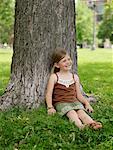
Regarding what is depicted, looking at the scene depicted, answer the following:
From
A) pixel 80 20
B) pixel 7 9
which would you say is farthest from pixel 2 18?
pixel 80 20

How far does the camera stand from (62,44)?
21.9ft

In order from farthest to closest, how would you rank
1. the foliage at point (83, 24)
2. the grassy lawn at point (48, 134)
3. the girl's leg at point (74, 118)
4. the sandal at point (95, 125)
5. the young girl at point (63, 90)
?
the foliage at point (83, 24), the young girl at point (63, 90), the girl's leg at point (74, 118), the sandal at point (95, 125), the grassy lawn at point (48, 134)

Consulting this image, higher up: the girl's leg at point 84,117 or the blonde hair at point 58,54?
the blonde hair at point 58,54

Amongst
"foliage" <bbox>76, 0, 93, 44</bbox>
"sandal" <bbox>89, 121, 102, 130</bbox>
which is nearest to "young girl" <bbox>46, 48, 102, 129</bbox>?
"sandal" <bbox>89, 121, 102, 130</bbox>

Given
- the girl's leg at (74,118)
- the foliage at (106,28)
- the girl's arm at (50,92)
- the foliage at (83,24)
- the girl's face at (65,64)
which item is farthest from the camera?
the foliage at (106,28)

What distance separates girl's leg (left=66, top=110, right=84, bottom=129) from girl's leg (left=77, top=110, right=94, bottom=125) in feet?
0.19

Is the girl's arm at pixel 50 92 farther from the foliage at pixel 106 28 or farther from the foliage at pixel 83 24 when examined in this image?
the foliage at pixel 106 28

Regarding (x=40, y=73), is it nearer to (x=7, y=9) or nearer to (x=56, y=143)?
(x=56, y=143)

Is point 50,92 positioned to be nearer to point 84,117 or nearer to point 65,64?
point 65,64

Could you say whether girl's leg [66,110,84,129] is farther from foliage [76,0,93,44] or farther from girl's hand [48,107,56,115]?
foliage [76,0,93,44]

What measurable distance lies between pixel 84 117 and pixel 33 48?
1339 millimetres

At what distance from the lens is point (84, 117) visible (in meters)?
5.75

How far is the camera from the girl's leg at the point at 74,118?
18.3 feet

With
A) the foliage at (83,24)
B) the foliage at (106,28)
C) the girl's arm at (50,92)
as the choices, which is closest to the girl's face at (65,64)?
the girl's arm at (50,92)
